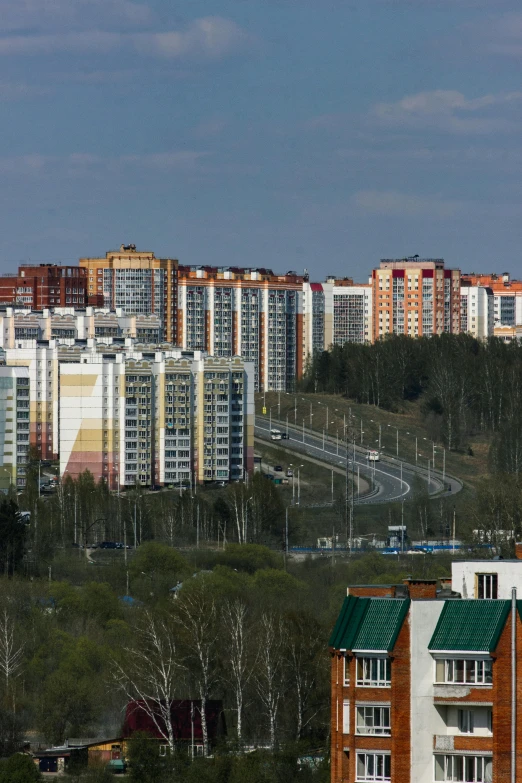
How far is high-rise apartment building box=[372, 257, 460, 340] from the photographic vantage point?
126m

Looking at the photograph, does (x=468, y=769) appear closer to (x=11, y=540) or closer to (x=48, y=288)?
(x=11, y=540)

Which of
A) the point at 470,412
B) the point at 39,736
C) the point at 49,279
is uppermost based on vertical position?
the point at 49,279

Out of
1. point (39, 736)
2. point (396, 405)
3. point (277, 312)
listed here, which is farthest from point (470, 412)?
point (39, 736)

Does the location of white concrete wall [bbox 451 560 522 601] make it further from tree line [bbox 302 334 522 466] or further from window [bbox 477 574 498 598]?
tree line [bbox 302 334 522 466]

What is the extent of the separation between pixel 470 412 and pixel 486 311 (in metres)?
34.3

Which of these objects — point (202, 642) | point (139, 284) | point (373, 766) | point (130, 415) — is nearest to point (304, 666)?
point (202, 642)

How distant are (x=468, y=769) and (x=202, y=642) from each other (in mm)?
20272

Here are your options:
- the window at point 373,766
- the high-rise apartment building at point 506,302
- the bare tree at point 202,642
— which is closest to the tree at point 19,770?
the bare tree at point 202,642

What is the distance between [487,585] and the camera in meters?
19.9

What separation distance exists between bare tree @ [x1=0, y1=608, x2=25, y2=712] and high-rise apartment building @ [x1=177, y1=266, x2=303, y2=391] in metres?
70.6

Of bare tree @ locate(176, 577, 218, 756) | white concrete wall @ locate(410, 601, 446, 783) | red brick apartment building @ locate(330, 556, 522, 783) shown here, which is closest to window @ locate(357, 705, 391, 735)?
red brick apartment building @ locate(330, 556, 522, 783)

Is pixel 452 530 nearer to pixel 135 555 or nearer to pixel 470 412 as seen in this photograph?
pixel 135 555

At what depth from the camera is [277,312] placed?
387 feet

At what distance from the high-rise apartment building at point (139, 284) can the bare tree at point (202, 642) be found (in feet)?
236
